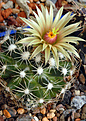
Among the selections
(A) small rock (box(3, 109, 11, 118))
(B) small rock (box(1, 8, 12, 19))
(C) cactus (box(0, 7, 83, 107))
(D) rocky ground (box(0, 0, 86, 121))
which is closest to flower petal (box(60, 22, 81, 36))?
(C) cactus (box(0, 7, 83, 107))

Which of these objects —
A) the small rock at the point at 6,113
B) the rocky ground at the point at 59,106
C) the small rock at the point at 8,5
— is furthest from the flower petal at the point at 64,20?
the small rock at the point at 8,5

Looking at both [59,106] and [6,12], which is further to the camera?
[6,12]

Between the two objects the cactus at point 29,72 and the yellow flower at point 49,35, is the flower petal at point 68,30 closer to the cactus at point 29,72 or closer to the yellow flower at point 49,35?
the yellow flower at point 49,35

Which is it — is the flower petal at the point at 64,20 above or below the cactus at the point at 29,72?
above

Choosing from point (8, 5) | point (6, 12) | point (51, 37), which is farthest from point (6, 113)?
point (8, 5)

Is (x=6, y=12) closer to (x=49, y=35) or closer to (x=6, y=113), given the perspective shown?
(x=49, y=35)

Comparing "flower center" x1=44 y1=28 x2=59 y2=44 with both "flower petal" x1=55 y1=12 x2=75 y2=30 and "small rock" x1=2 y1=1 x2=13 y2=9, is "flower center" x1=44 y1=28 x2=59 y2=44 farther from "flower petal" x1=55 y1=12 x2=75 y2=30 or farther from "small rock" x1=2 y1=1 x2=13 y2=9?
"small rock" x1=2 y1=1 x2=13 y2=9

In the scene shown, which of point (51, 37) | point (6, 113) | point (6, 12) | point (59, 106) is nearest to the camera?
point (51, 37)

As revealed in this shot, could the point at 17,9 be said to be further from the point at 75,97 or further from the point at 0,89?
the point at 75,97

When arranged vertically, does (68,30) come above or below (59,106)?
above
